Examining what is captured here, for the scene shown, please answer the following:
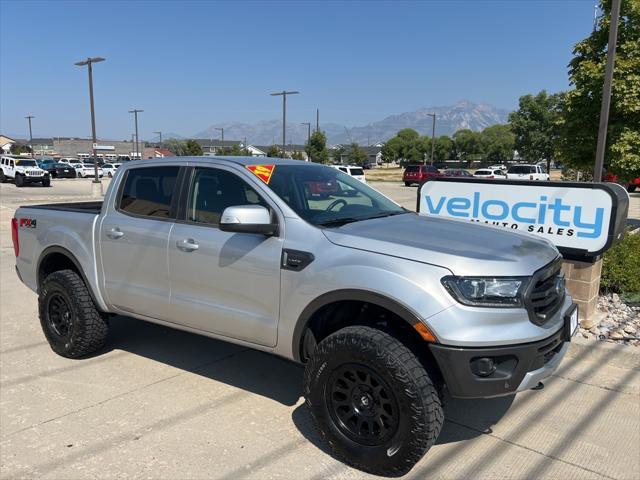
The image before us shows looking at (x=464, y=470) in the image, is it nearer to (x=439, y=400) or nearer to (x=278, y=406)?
(x=439, y=400)

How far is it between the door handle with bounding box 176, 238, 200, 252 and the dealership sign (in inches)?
106

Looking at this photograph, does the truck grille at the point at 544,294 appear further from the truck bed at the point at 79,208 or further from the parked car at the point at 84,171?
the parked car at the point at 84,171

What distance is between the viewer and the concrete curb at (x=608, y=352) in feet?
14.5

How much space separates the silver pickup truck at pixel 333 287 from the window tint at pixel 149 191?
1 centimetres

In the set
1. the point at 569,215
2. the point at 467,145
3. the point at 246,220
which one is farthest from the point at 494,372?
the point at 467,145

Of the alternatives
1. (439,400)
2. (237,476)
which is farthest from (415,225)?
(237,476)

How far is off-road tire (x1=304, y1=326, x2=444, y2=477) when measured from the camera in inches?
108

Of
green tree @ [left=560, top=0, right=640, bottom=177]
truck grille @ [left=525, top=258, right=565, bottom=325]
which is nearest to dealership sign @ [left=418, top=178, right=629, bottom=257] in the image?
truck grille @ [left=525, top=258, right=565, bottom=325]

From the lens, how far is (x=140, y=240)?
404 cm

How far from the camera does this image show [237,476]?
9.68ft

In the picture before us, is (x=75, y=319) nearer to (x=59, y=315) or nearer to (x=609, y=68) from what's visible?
(x=59, y=315)

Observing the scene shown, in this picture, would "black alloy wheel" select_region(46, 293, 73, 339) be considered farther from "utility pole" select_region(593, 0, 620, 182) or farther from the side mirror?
"utility pole" select_region(593, 0, 620, 182)

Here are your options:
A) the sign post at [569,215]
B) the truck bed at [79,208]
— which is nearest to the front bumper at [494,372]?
the sign post at [569,215]

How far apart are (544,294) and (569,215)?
9.15 feet
